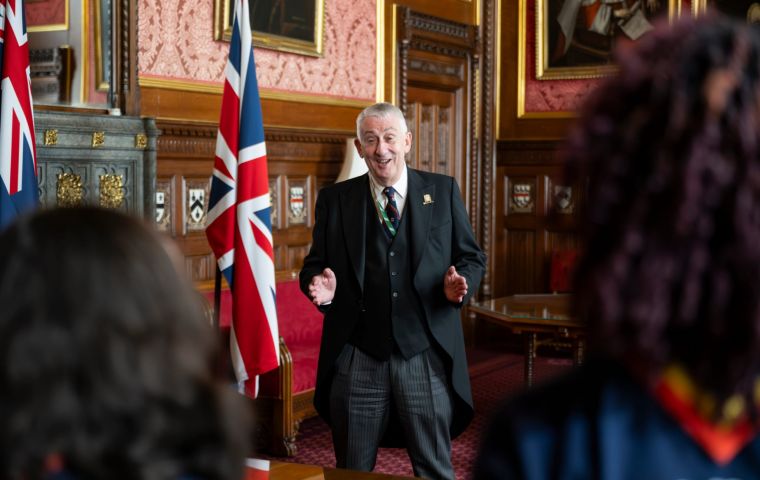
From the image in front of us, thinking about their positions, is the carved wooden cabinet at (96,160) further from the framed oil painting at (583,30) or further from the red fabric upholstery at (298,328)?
the framed oil painting at (583,30)

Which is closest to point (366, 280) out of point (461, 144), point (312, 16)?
point (312, 16)

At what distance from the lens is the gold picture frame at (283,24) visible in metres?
6.50

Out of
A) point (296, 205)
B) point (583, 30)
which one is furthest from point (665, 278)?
point (583, 30)

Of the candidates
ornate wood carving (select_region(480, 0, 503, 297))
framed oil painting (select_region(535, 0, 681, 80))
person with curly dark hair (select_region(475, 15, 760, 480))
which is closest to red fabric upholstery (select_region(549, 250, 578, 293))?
ornate wood carving (select_region(480, 0, 503, 297))

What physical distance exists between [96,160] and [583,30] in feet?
18.1

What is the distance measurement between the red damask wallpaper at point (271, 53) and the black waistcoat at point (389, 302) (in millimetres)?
2781

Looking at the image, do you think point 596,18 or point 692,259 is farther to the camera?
point 596,18

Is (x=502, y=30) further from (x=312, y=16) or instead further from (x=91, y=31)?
(x=91, y=31)

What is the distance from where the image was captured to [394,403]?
3.77m

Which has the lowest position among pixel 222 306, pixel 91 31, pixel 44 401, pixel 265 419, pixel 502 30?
pixel 265 419

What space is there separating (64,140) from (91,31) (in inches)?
32.8

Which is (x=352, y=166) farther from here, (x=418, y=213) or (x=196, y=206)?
(x=418, y=213)

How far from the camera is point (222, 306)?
237 inches

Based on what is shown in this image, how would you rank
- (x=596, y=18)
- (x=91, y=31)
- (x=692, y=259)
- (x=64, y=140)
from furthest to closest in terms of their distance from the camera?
(x=596, y=18), (x=91, y=31), (x=64, y=140), (x=692, y=259)
